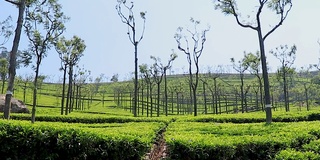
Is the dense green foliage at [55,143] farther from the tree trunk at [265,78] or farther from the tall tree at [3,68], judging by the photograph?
the tall tree at [3,68]

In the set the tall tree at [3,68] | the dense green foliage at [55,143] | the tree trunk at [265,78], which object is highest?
the tall tree at [3,68]

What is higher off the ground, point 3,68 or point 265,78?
point 3,68

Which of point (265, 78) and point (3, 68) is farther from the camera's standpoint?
point (3, 68)

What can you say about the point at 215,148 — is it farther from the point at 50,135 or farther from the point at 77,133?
the point at 50,135

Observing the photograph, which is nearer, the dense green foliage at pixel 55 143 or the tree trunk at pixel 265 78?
the dense green foliage at pixel 55 143

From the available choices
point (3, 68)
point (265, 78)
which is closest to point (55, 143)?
point (265, 78)

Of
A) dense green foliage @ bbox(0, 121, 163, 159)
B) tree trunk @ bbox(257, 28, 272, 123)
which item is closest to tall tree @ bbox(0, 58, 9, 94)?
tree trunk @ bbox(257, 28, 272, 123)

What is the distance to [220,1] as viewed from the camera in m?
18.2

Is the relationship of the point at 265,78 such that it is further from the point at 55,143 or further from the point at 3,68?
the point at 3,68

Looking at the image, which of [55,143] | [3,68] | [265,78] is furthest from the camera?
[3,68]

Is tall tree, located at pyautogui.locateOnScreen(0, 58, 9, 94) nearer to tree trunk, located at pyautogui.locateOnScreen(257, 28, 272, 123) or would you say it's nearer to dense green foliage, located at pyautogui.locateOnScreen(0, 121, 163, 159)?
tree trunk, located at pyautogui.locateOnScreen(257, 28, 272, 123)

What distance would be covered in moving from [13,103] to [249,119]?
24.5m

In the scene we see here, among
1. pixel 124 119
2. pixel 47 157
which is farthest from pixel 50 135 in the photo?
pixel 124 119

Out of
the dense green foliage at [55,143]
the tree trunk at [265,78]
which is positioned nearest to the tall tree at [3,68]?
the tree trunk at [265,78]
